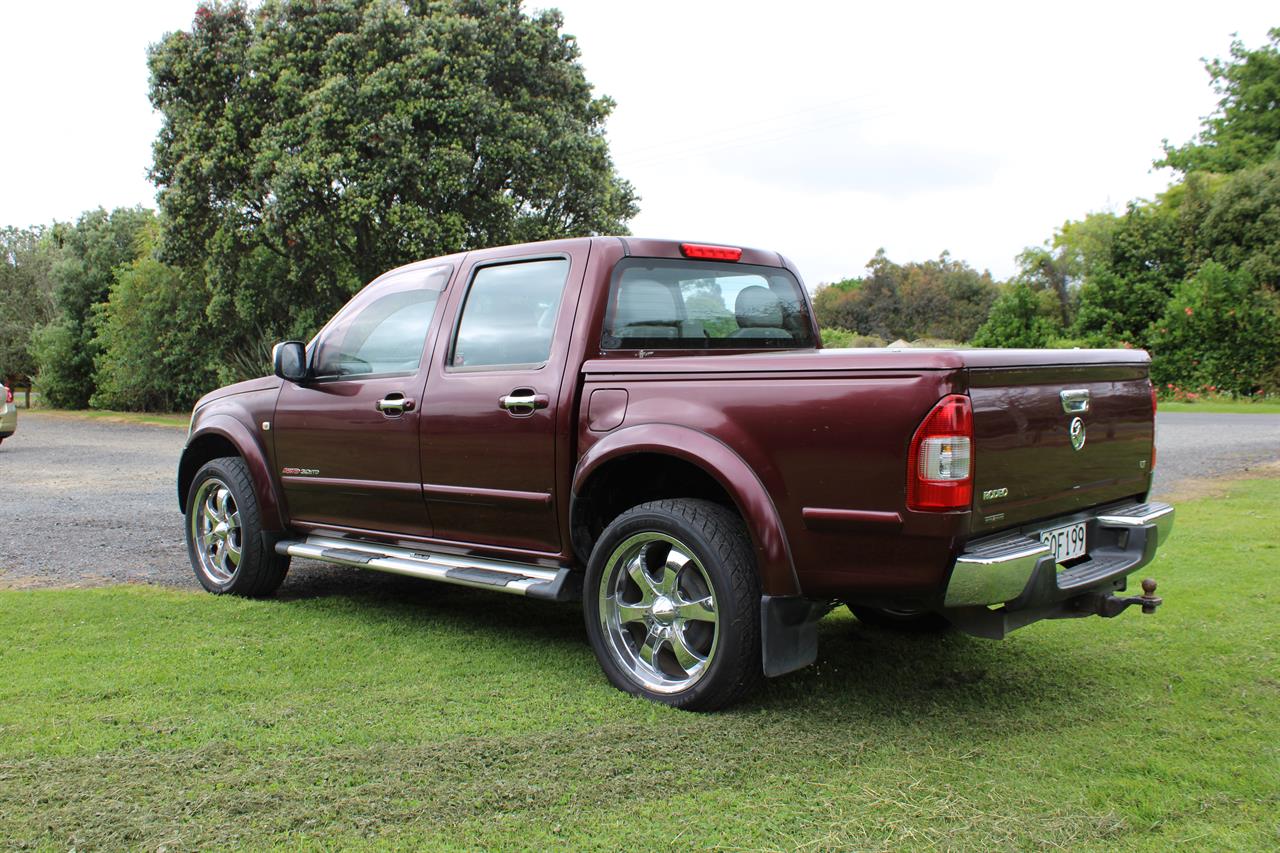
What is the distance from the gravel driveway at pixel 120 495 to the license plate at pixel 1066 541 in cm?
428

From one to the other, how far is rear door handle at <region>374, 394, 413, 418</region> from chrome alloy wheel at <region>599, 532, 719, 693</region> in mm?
1479

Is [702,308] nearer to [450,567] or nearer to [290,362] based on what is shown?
[450,567]

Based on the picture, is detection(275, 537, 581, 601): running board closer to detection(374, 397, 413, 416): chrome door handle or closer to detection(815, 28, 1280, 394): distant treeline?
detection(374, 397, 413, 416): chrome door handle

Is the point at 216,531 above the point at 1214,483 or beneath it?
above

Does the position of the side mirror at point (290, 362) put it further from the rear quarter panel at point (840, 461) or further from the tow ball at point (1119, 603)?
the tow ball at point (1119, 603)

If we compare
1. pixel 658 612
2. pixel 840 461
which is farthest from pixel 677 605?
pixel 840 461

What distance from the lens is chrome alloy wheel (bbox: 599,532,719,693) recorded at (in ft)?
13.2

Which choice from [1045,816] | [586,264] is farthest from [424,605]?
[1045,816]

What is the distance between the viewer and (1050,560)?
11.6 feet

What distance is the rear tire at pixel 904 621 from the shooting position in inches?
200

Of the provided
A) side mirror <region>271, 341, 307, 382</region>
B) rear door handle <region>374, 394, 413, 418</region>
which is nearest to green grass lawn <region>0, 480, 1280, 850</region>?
rear door handle <region>374, 394, 413, 418</region>

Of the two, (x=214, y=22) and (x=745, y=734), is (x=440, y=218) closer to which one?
(x=214, y=22)

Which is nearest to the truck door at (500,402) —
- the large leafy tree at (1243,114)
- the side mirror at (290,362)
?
the side mirror at (290,362)

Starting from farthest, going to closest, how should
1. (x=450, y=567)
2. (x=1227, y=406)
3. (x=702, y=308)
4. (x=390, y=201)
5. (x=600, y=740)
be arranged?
(x=1227, y=406)
(x=390, y=201)
(x=702, y=308)
(x=450, y=567)
(x=600, y=740)
